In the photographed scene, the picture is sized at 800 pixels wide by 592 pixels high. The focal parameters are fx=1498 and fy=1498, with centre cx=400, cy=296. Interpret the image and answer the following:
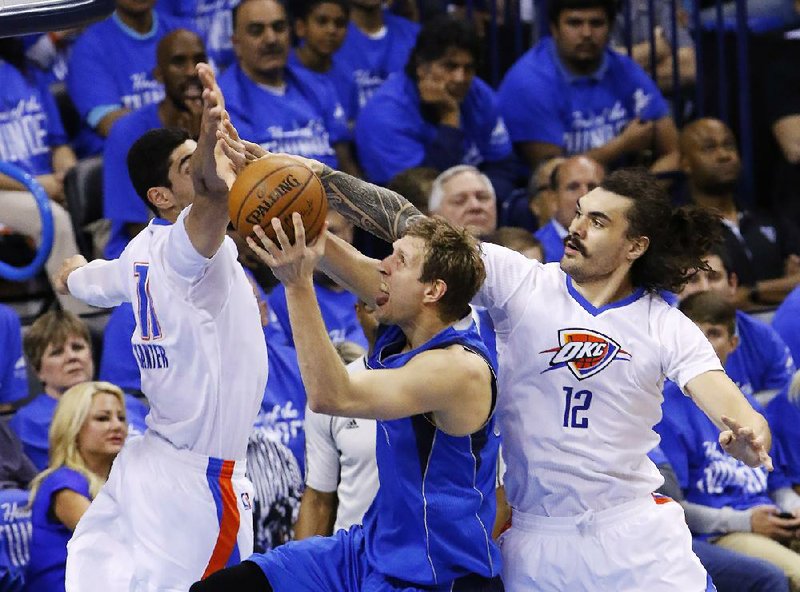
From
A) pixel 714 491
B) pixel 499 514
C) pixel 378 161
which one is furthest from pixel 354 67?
pixel 499 514

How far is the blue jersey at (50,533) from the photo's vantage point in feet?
18.7

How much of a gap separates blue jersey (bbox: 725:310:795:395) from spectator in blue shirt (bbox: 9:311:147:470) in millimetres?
2862

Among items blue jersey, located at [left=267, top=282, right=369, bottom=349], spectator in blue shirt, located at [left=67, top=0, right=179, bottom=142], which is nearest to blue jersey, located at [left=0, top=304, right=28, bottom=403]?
blue jersey, located at [left=267, top=282, right=369, bottom=349]

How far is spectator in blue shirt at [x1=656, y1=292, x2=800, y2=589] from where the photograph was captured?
6.33 metres

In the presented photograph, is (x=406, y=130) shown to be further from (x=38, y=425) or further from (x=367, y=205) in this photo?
(x=367, y=205)

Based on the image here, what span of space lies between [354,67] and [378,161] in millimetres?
897

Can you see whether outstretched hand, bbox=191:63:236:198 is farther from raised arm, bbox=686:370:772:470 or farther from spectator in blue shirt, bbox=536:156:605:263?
spectator in blue shirt, bbox=536:156:605:263

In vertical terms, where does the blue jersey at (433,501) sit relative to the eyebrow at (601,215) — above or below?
below

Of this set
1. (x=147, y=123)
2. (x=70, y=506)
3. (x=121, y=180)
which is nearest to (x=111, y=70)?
(x=147, y=123)

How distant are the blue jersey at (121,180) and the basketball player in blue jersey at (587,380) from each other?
2.40 meters

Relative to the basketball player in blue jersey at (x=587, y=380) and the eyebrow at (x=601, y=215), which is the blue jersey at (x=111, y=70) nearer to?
the basketball player in blue jersey at (x=587, y=380)

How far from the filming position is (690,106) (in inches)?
356

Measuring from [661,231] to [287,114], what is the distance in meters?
3.20

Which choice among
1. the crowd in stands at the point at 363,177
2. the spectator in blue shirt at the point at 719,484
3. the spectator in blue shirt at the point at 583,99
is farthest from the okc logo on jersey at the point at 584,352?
the spectator in blue shirt at the point at 583,99
